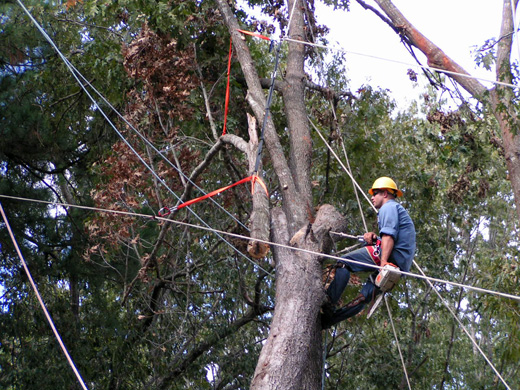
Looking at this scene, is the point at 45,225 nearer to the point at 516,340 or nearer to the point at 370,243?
the point at 370,243

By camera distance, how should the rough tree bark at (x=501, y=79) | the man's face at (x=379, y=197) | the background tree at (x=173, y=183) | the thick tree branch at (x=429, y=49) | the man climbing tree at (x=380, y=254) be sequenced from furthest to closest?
the background tree at (x=173, y=183)
the thick tree branch at (x=429, y=49)
the rough tree bark at (x=501, y=79)
the man's face at (x=379, y=197)
the man climbing tree at (x=380, y=254)

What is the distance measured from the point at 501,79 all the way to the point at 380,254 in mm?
2159

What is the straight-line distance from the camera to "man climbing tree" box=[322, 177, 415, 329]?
4.14 meters

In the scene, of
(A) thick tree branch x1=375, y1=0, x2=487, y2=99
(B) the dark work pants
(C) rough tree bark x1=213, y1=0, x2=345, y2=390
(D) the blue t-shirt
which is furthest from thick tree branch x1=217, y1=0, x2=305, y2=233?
(A) thick tree branch x1=375, y1=0, x2=487, y2=99

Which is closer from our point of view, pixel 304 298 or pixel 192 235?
pixel 304 298

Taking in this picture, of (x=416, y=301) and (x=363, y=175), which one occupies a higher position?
(x=363, y=175)

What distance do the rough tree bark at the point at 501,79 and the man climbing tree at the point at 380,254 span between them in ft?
4.88

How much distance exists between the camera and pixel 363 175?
7.93 meters

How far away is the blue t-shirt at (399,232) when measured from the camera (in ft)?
13.9

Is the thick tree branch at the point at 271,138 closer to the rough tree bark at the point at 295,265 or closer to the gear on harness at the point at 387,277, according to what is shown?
the rough tree bark at the point at 295,265

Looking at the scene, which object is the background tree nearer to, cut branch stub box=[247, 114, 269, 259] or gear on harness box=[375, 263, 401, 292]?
cut branch stub box=[247, 114, 269, 259]

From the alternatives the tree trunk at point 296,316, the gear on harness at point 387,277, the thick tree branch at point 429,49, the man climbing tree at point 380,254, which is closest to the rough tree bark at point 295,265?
the tree trunk at point 296,316

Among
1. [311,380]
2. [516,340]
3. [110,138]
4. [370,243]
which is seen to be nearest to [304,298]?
[311,380]

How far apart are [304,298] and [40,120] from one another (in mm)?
5224
